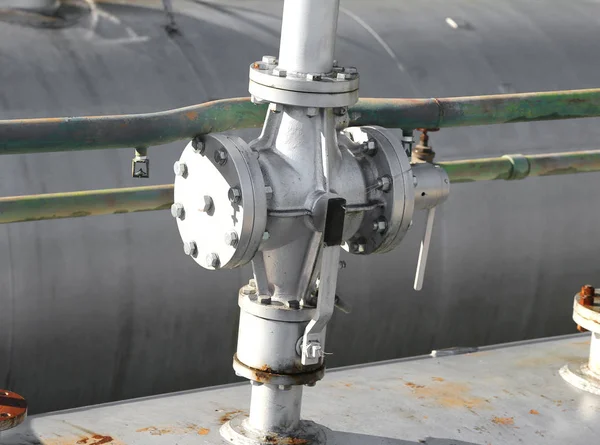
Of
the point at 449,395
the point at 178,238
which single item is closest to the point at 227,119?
the point at 449,395

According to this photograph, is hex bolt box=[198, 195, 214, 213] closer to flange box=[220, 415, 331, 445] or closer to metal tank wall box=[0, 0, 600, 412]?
flange box=[220, 415, 331, 445]

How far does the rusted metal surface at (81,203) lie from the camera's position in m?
2.68

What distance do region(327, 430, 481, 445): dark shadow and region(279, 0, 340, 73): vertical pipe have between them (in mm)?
889

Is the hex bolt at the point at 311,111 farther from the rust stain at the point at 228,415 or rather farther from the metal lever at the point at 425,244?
the rust stain at the point at 228,415

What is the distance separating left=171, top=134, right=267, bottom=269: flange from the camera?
7.30 feet

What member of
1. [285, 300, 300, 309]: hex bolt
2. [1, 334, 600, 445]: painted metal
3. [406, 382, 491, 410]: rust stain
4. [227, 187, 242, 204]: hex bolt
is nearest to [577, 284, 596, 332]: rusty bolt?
[1, 334, 600, 445]: painted metal

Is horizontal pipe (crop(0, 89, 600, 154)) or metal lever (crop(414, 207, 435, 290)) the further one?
metal lever (crop(414, 207, 435, 290))

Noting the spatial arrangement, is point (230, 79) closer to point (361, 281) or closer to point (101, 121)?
point (361, 281)

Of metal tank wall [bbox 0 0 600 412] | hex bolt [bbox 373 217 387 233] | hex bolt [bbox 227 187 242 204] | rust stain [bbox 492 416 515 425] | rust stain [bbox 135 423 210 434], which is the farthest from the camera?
metal tank wall [bbox 0 0 600 412]

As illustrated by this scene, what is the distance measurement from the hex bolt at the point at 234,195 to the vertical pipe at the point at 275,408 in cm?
46

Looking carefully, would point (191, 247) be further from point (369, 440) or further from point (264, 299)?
point (369, 440)

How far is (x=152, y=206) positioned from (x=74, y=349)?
1.16 meters

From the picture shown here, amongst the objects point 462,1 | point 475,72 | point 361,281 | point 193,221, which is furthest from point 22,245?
point 462,1

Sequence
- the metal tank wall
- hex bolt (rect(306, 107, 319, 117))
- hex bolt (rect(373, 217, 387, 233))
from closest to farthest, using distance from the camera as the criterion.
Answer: hex bolt (rect(306, 107, 319, 117)), hex bolt (rect(373, 217, 387, 233)), the metal tank wall
